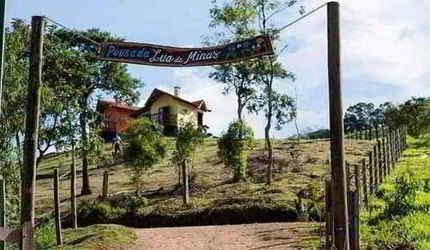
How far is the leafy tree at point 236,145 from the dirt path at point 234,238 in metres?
9.55

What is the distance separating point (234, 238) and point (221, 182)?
13382mm

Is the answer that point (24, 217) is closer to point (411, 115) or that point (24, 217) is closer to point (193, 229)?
point (193, 229)

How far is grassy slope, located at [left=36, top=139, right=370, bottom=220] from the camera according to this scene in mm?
26703

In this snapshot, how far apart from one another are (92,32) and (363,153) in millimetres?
17225

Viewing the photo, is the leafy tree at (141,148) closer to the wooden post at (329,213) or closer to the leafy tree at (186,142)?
the leafy tree at (186,142)

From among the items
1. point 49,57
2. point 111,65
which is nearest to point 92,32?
point 111,65

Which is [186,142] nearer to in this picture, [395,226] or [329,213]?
[395,226]

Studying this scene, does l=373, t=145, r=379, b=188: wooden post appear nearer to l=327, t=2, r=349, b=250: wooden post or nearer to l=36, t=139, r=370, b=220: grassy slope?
l=36, t=139, r=370, b=220: grassy slope

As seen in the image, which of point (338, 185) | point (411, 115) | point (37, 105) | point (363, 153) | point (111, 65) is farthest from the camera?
point (411, 115)

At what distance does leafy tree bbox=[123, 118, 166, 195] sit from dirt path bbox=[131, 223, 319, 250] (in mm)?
9900

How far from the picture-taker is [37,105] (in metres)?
10.5

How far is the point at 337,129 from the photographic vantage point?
9.59 meters

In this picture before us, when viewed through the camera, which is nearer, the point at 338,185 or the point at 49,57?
the point at 338,185

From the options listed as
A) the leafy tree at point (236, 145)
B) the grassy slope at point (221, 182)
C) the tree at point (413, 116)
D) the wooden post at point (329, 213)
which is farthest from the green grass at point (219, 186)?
the tree at point (413, 116)
